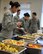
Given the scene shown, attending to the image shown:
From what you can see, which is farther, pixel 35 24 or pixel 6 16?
pixel 35 24

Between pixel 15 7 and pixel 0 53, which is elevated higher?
pixel 15 7

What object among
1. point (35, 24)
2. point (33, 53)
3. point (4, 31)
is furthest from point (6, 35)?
point (35, 24)

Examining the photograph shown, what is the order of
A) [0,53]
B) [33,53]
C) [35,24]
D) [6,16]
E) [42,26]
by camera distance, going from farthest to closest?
[42,26] < [35,24] < [6,16] < [33,53] < [0,53]

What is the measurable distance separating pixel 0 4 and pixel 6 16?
15.5 feet

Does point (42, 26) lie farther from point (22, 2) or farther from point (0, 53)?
point (0, 53)

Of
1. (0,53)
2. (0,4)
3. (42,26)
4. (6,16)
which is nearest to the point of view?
(0,53)

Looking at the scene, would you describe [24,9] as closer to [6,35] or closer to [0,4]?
[0,4]

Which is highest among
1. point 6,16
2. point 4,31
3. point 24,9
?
point 24,9

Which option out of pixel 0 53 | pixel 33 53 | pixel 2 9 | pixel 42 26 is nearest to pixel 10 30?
pixel 33 53

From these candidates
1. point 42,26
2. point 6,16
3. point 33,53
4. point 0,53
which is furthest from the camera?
point 42,26

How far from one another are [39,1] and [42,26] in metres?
1.14

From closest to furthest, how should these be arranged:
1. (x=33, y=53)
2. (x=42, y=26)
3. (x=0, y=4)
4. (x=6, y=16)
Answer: (x=33, y=53), (x=6, y=16), (x=42, y=26), (x=0, y=4)

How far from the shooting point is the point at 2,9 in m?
7.28

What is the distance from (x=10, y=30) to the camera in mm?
2824
